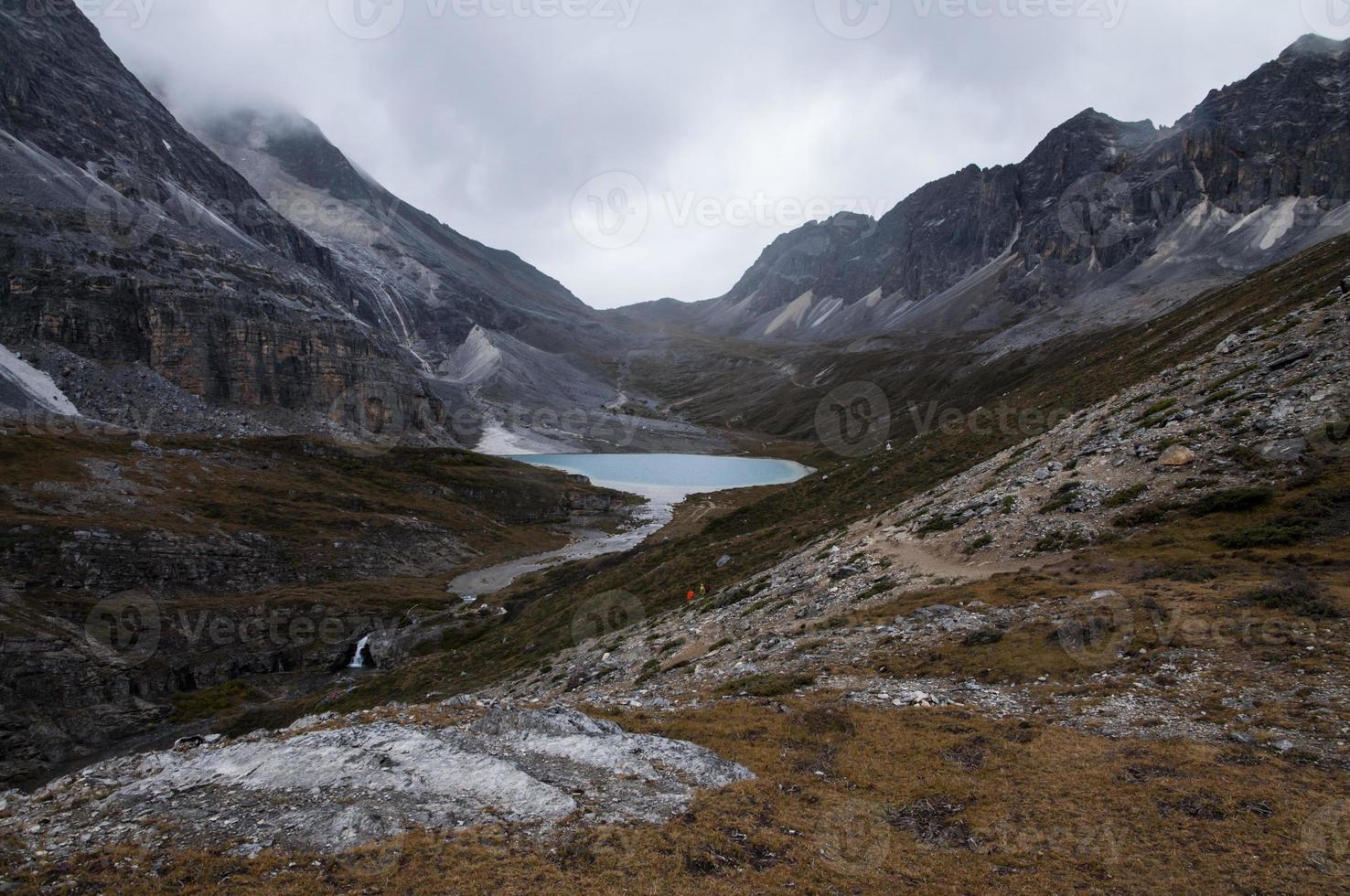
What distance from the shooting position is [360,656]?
5941 centimetres

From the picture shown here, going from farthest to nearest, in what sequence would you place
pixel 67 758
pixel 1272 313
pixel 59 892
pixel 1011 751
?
pixel 1272 313
pixel 67 758
pixel 1011 751
pixel 59 892

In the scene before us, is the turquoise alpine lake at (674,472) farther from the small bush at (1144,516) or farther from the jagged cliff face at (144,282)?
the small bush at (1144,516)

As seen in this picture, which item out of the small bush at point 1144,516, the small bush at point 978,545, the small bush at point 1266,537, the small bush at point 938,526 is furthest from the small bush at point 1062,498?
the small bush at point 1266,537

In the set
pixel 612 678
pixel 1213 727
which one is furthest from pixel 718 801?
pixel 612 678

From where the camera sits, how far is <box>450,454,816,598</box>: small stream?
85.3 metres

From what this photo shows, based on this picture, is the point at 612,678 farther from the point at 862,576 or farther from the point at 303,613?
the point at 303,613

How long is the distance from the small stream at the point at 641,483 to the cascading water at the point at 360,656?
14583 millimetres

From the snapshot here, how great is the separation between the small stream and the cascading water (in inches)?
574

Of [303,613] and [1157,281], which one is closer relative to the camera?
[303,613]

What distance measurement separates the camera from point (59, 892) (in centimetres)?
1067

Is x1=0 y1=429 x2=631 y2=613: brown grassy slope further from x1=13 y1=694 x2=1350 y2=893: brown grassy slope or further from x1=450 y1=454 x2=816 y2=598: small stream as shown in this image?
x1=13 y1=694 x2=1350 y2=893: brown grassy slope

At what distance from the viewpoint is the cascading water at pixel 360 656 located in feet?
192

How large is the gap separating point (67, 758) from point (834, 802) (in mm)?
52520

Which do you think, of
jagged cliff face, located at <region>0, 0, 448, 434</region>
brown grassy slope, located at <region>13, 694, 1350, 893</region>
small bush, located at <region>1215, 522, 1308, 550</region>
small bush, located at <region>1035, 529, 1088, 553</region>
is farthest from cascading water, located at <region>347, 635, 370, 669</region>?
jagged cliff face, located at <region>0, 0, 448, 434</region>
